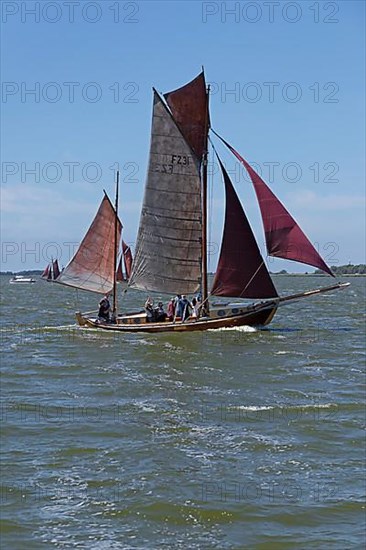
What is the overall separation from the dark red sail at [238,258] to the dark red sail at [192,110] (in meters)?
2.92

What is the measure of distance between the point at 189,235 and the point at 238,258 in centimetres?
275

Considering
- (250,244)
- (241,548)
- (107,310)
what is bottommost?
(241,548)

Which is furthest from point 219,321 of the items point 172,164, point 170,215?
point 172,164

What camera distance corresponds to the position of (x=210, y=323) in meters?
35.2

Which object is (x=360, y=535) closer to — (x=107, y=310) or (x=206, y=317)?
(x=206, y=317)

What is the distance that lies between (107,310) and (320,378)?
16806 mm

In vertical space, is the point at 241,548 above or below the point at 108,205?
below

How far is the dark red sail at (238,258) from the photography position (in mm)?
34750

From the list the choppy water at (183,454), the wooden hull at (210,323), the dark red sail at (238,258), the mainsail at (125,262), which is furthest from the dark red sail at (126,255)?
the choppy water at (183,454)

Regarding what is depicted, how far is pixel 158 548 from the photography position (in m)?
9.60

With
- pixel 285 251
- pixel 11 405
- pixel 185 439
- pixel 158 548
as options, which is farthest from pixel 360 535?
pixel 285 251

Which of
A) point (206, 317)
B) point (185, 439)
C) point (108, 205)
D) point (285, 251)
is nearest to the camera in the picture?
point (185, 439)

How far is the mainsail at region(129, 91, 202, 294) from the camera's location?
36625 mm

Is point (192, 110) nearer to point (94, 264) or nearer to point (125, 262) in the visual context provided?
point (94, 264)
